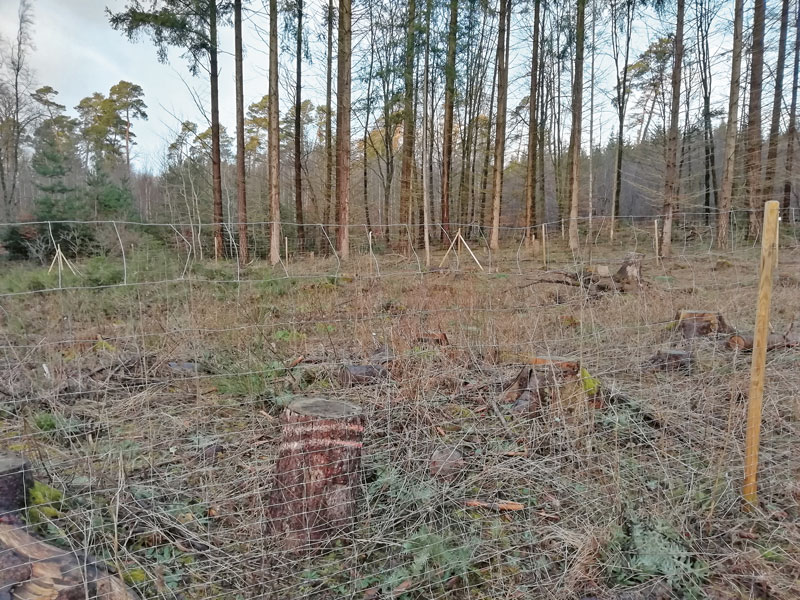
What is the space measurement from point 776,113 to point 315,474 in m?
18.5

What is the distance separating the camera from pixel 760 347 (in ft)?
6.53

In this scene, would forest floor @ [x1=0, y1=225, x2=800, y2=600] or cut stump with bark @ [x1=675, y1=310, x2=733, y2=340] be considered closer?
forest floor @ [x1=0, y1=225, x2=800, y2=600]

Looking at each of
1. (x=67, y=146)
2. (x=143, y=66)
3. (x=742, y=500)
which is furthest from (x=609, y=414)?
(x=67, y=146)

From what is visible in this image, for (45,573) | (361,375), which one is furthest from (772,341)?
(45,573)

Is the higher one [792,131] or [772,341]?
[792,131]

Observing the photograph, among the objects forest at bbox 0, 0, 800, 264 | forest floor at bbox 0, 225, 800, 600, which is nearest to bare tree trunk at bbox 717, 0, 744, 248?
forest at bbox 0, 0, 800, 264

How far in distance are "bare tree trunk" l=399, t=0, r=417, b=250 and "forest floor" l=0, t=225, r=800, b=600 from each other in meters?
10.6

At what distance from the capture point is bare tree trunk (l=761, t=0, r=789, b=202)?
12.9 m

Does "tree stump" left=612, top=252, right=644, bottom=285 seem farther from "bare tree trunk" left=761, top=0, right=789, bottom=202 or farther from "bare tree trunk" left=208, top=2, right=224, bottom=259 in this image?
"bare tree trunk" left=208, top=2, right=224, bottom=259

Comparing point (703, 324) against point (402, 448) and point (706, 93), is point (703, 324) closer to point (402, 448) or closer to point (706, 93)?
point (402, 448)

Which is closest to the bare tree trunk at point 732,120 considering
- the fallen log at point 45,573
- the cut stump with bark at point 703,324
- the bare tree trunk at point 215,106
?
the cut stump with bark at point 703,324

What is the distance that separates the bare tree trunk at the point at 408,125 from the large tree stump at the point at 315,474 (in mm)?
11968

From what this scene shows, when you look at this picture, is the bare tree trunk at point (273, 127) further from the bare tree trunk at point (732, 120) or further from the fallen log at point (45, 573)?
the bare tree trunk at point (732, 120)

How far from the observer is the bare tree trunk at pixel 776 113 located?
12.9 m
